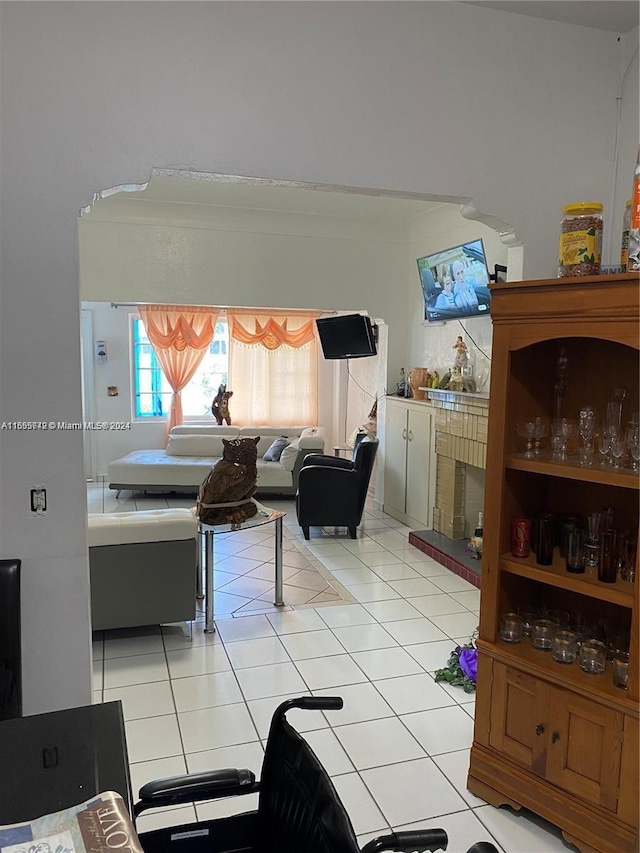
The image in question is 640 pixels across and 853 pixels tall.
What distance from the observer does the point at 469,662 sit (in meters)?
3.16

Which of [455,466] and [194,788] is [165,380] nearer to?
[455,466]

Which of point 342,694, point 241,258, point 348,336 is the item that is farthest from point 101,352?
point 342,694

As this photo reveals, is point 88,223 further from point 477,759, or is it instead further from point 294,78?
point 477,759

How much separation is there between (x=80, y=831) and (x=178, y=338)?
299 inches

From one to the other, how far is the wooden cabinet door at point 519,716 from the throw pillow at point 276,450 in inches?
210

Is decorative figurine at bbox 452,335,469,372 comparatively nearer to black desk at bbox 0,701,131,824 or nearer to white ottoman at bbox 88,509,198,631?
white ottoman at bbox 88,509,198,631

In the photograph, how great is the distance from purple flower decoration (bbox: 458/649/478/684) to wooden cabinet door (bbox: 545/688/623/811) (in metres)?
0.99

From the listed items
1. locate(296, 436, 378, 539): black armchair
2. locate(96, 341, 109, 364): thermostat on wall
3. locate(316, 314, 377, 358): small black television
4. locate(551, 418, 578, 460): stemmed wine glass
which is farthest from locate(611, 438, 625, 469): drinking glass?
locate(96, 341, 109, 364): thermostat on wall

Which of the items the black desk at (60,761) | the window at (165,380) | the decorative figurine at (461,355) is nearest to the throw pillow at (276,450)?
the window at (165,380)

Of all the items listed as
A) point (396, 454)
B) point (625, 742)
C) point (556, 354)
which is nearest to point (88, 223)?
point (396, 454)

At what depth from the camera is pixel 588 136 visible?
8.10ft

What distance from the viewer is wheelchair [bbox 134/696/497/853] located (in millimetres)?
1155

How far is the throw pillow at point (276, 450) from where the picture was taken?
7.49m

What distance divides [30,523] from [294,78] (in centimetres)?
178
